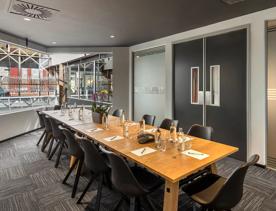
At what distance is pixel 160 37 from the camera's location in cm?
553

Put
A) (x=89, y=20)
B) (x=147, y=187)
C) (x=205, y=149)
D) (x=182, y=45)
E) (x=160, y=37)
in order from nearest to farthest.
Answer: (x=147, y=187) < (x=205, y=149) < (x=89, y=20) < (x=182, y=45) < (x=160, y=37)

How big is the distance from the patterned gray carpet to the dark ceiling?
2.73 metres

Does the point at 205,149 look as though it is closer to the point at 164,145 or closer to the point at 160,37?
the point at 164,145

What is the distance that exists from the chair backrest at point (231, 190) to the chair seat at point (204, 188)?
8cm

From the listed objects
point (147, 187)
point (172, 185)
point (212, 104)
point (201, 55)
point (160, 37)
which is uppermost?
point (160, 37)

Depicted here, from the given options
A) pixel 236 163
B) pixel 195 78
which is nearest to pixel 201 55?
pixel 195 78

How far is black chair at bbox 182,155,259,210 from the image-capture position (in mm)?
1589

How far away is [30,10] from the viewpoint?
353 cm

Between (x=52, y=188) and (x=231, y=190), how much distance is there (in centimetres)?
241

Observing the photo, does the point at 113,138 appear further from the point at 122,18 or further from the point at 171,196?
the point at 122,18

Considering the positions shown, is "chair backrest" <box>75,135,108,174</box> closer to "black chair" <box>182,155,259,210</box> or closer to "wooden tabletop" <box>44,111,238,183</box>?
"wooden tabletop" <box>44,111,238,183</box>

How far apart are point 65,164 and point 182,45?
3706 mm

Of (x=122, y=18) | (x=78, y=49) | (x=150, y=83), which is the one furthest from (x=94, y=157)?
(x=78, y=49)

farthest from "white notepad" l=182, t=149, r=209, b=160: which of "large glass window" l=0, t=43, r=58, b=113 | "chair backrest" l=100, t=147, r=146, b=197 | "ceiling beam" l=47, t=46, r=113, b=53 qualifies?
"ceiling beam" l=47, t=46, r=113, b=53
